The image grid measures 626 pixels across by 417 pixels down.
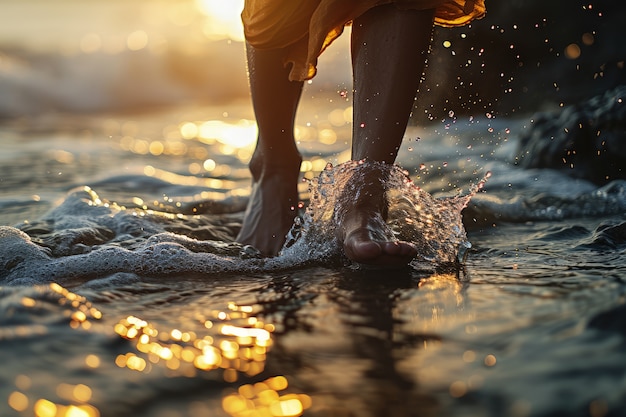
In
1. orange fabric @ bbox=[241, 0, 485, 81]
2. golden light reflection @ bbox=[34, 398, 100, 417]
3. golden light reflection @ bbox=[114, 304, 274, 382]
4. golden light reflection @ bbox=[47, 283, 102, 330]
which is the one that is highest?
orange fabric @ bbox=[241, 0, 485, 81]


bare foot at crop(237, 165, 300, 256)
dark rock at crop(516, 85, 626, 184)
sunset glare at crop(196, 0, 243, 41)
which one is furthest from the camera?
sunset glare at crop(196, 0, 243, 41)

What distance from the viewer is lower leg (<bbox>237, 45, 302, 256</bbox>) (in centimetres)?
231

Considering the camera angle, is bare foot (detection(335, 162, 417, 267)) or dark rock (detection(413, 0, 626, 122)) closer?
bare foot (detection(335, 162, 417, 267))

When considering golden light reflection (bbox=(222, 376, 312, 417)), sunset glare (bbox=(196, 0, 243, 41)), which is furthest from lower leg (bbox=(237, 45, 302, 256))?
sunset glare (bbox=(196, 0, 243, 41))

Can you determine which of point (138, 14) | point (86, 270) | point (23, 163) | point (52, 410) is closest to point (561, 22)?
point (23, 163)

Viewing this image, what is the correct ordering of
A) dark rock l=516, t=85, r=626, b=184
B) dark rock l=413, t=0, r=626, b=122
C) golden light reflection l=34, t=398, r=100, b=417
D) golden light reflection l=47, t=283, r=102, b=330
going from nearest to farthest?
golden light reflection l=34, t=398, r=100, b=417, golden light reflection l=47, t=283, r=102, b=330, dark rock l=516, t=85, r=626, b=184, dark rock l=413, t=0, r=626, b=122

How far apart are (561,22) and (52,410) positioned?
6340 mm

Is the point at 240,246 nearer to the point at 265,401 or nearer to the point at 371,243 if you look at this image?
the point at 371,243

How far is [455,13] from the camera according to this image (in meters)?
2.10

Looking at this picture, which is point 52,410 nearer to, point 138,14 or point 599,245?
point 599,245

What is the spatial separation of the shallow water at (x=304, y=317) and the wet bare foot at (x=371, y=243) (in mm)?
64

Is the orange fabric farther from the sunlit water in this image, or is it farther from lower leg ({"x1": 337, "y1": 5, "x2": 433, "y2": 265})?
the sunlit water

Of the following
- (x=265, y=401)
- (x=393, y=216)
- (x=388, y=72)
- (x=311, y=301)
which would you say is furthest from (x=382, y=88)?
(x=265, y=401)

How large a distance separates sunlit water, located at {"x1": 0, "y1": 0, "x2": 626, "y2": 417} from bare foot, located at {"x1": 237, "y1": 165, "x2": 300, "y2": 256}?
8 cm
